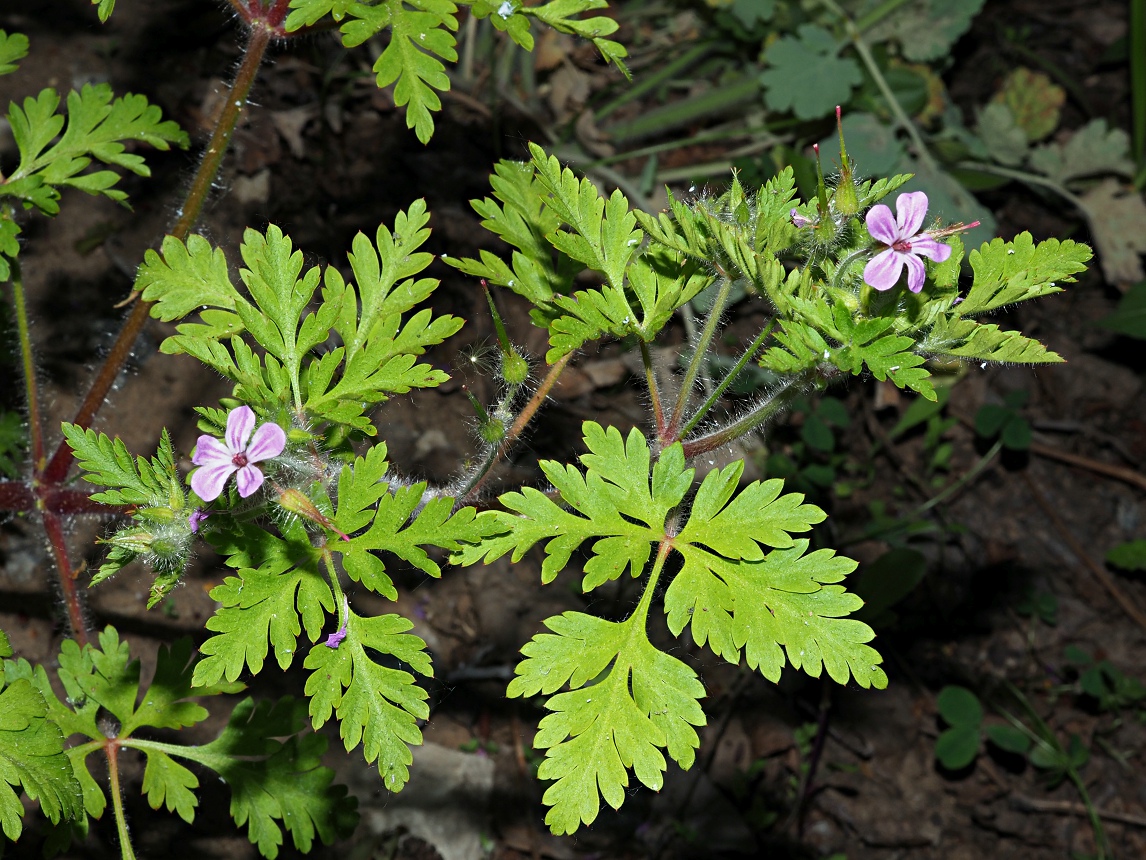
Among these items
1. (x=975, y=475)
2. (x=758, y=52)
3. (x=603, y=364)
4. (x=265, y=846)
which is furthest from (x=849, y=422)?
(x=265, y=846)

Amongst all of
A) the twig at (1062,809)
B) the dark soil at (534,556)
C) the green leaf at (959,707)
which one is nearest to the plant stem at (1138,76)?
the dark soil at (534,556)

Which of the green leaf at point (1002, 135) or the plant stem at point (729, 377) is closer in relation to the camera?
the plant stem at point (729, 377)

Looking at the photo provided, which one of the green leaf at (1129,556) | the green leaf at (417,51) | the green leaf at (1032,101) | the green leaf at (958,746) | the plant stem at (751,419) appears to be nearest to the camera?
the plant stem at (751,419)

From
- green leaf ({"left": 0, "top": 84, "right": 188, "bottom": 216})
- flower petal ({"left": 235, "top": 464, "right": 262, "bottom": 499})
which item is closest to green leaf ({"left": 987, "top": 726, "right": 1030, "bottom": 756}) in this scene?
flower petal ({"left": 235, "top": 464, "right": 262, "bottom": 499})

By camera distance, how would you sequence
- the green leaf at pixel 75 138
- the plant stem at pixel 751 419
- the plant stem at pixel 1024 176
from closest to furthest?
the plant stem at pixel 751 419 → the green leaf at pixel 75 138 → the plant stem at pixel 1024 176

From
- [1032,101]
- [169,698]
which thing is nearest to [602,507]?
[169,698]

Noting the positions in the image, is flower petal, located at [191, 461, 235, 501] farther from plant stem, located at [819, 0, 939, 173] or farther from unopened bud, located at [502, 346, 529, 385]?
plant stem, located at [819, 0, 939, 173]

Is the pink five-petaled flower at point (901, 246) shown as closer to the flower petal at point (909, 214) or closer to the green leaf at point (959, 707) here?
A: the flower petal at point (909, 214)

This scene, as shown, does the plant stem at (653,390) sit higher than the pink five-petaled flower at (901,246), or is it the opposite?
the pink five-petaled flower at (901,246)
